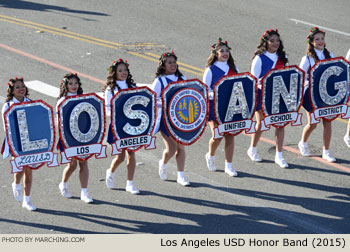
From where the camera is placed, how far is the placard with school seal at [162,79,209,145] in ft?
36.9

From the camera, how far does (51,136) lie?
35.2 feet

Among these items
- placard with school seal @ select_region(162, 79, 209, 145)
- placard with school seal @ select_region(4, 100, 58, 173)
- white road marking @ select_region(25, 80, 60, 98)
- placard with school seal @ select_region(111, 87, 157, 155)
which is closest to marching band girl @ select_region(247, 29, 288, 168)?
placard with school seal @ select_region(162, 79, 209, 145)

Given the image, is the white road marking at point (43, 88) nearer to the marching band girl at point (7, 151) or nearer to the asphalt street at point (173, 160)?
the asphalt street at point (173, 160)

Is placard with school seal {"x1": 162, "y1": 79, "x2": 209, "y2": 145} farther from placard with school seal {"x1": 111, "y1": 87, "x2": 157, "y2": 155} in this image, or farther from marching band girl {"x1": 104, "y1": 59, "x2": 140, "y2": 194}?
marching band girl {"x1": 104, "y1": 59, "x2": 140, "y2": 194}

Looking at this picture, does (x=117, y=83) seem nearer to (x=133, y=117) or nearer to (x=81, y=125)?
(x=133, y=117)

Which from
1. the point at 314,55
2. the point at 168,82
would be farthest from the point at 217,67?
the point at 314,55

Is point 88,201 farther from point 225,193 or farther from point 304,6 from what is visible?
point 304,6

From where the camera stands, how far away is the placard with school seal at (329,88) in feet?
39.9

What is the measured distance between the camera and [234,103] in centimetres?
1170

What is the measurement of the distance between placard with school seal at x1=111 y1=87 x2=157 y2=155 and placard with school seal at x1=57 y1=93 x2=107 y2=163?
21 cm

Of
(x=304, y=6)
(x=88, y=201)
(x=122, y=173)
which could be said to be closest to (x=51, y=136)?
(x=88, y=201)

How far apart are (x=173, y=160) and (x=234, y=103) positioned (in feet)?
6.13

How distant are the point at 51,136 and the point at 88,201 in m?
1.23

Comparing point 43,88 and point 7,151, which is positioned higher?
point 7,151
